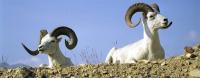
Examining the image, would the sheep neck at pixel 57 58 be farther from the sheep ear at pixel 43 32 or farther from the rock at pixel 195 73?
the rock at pixel 195 73

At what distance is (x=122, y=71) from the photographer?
14.9m

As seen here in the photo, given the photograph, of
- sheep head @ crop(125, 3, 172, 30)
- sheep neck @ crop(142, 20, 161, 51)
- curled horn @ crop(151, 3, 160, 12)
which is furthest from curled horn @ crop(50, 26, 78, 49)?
curled horn @ crop(151, 3, 160, 12)

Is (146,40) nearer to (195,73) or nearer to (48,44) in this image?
(48,44)

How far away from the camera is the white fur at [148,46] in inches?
807

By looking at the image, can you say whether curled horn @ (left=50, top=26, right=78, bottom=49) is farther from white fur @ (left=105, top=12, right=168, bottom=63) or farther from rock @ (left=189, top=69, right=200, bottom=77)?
rock @ (left=189, top=69, right=200, bottom=77)

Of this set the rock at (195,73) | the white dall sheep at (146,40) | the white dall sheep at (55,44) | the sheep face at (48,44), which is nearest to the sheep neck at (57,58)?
the white dall sheep at (55,44)

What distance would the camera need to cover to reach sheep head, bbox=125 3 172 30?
67.6 ft

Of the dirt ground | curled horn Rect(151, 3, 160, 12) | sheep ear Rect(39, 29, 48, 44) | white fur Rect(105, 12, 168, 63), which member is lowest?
the dirt ground

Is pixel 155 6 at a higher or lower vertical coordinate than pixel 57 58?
higher

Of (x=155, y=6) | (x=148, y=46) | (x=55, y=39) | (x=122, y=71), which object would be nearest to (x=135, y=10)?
(x=155, y=6)

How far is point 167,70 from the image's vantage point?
14.9 meters

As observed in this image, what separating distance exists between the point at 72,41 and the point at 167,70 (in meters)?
8.05

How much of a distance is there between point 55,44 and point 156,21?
3582 mm

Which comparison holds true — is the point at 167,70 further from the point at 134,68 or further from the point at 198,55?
the point at 198,55
